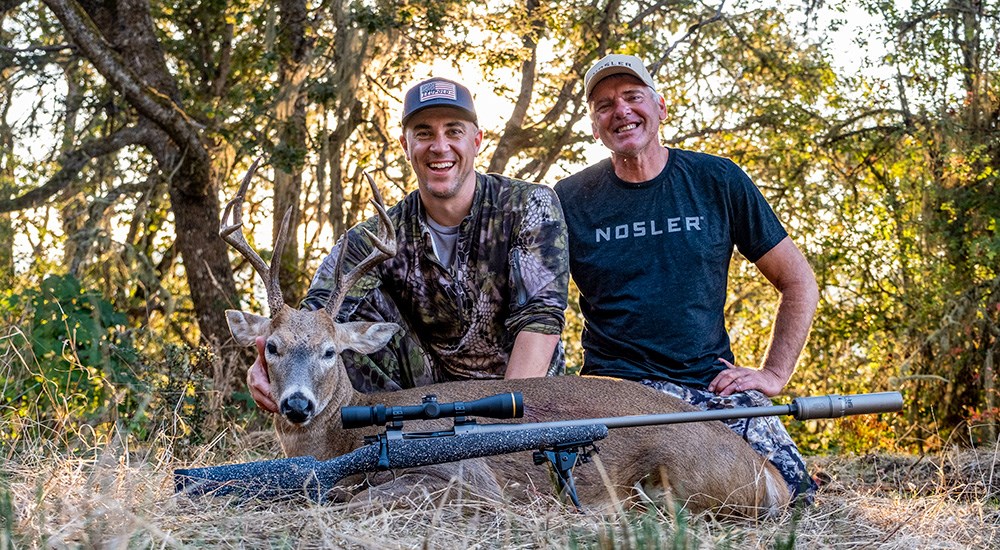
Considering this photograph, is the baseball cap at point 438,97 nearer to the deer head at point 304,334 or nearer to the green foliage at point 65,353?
the deer head at point 304,334

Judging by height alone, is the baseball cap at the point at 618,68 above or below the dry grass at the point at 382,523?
above

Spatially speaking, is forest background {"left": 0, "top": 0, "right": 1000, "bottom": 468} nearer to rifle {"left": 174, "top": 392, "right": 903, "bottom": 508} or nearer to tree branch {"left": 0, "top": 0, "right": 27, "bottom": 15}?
tree branch {"left": 0, "top": 0, "right": 27, "bottom": 15}

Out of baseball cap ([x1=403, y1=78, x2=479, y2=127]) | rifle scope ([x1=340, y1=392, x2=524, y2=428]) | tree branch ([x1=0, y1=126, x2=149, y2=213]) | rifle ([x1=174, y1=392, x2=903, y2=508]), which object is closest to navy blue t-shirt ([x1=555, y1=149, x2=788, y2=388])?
baseball cap ([x1=403, y1=78, x2=479, y2=127])

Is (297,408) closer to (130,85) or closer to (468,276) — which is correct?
(468,276)

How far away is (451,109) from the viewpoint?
5426 mm

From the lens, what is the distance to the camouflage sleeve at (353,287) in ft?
17.4

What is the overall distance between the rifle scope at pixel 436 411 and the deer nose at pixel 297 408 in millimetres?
732

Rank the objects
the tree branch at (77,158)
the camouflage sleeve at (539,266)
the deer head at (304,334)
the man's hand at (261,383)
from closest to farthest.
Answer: the deer head at (304,334) < the man's hand at (261,383) < the camouflage sleeve at (539,266) < the tree branch at (77,158)

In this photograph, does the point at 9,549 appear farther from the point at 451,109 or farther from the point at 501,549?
the point at 451,109

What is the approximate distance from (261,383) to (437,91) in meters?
1.67

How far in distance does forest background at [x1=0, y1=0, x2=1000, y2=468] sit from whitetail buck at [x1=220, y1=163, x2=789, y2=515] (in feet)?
14.9

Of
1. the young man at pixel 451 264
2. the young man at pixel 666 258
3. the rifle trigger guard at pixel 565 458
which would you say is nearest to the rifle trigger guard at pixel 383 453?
the rifle trigger guard at pixel 565 458

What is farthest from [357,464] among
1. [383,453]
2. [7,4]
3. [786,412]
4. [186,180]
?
[7,4]

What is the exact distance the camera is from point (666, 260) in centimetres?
550
